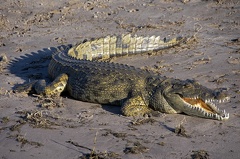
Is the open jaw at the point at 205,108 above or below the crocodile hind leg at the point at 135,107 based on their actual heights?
above

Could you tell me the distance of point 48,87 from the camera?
7.09 metres

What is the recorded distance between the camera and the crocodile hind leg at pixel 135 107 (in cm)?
625

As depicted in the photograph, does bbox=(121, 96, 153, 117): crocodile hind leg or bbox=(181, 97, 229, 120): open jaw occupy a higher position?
bbox=(181, 97, 229, 120): open jaw

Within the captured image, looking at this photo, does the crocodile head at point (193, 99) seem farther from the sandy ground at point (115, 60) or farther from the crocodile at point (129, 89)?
the sandy ground at point (115, 60)

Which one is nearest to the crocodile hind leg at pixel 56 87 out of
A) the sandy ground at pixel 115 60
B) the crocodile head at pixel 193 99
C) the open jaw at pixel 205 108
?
the sandy ground at pixel 115 60

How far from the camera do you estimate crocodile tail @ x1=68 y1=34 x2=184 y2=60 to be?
894cm

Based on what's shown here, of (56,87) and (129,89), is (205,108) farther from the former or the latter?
(56,87)

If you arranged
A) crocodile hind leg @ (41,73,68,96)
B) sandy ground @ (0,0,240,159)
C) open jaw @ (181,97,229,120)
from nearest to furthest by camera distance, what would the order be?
sandy ground @ (0,0,240,159)
open jaw @ (181,97,229,120)
crocodile hind leg @ (41,73,68,96)

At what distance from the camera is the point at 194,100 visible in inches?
246

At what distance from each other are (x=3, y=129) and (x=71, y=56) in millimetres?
2585

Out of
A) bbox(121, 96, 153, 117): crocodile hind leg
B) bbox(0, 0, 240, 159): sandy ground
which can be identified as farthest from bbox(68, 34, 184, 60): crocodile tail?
bbox(121, 96, 153, 117): crocodile hind leg

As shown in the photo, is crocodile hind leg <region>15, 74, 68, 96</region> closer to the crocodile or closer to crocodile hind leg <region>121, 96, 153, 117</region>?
the crocodile

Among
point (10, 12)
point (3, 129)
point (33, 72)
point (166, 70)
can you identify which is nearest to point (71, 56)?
point (33, 72)

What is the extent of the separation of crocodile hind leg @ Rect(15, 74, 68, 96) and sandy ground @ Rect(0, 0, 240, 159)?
0.13 meters
